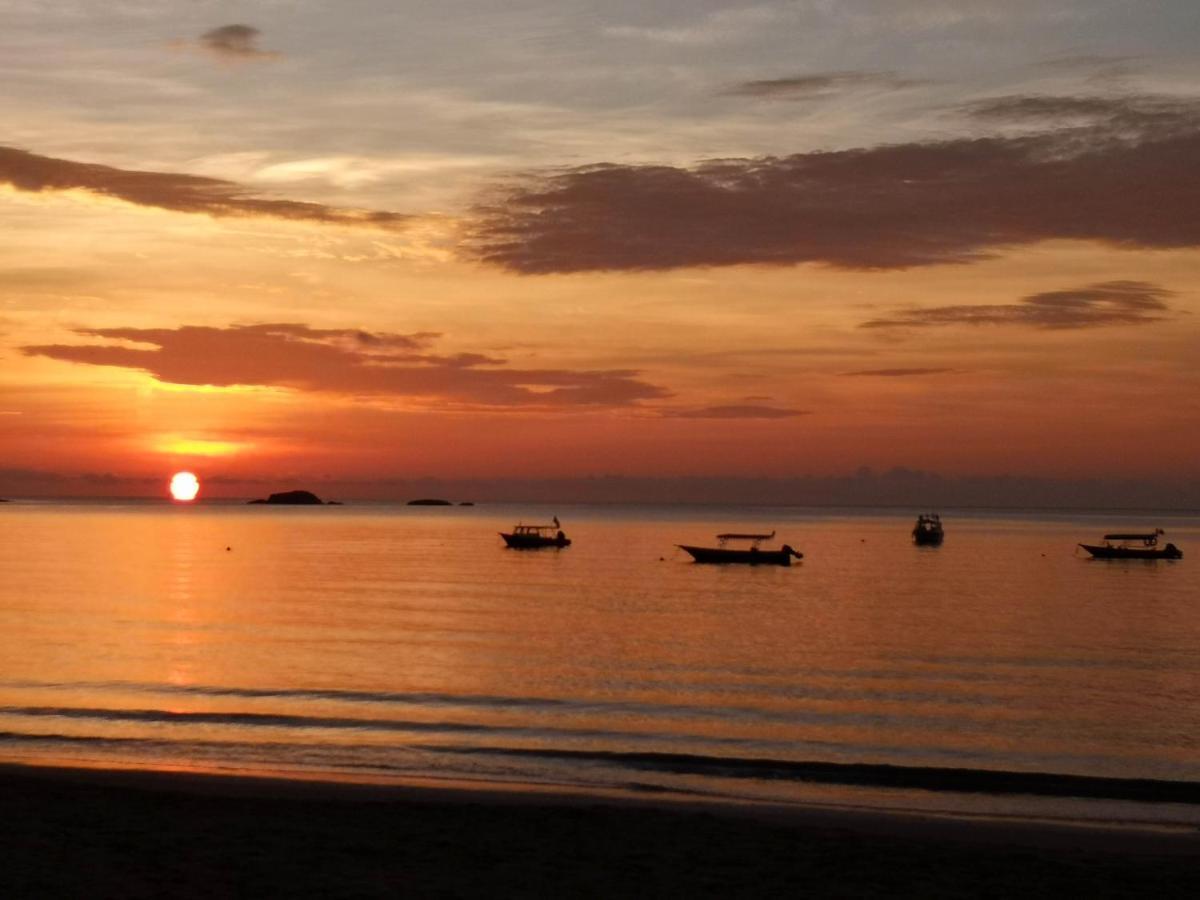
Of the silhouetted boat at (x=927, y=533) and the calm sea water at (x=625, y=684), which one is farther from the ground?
the silhouetted boat at (x=927, y=533)

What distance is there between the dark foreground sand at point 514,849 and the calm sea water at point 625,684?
3.66 m

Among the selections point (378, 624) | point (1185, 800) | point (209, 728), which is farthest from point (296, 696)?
point (1185, 800)

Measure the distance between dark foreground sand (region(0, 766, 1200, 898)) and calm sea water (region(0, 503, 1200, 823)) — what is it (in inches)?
144

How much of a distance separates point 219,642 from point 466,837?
3736 centimetres

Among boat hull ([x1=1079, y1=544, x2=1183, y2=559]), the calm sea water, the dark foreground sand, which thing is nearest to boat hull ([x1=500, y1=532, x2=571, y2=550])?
the calm sea water

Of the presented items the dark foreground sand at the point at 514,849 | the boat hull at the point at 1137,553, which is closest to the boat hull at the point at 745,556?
the boat hull at the point at 1137,553

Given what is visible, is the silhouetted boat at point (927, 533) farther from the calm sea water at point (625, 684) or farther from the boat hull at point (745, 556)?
the calm sea water at point (625, 684)

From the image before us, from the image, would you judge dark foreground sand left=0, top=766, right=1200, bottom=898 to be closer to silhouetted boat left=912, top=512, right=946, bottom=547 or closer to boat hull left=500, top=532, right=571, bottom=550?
boat hull left=500, top=532, right=571, bottom=550

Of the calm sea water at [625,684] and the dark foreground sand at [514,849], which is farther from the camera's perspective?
the calm sea water at [625,684]

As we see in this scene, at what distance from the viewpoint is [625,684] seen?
41844 mm

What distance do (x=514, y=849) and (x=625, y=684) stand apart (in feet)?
77.3

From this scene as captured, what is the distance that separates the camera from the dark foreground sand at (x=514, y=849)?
16.3 metres

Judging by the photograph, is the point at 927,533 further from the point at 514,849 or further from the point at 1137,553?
the point at 514,849

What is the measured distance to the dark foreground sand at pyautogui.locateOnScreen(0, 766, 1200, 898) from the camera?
1630cm
